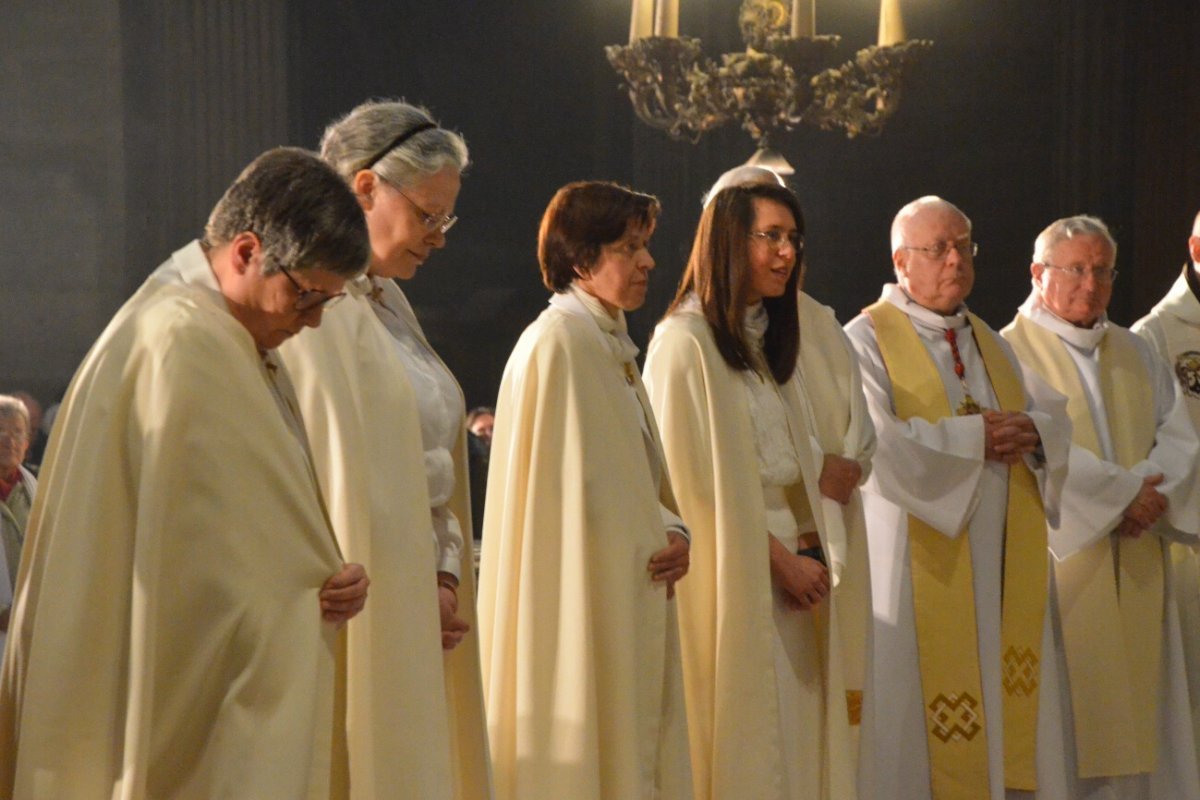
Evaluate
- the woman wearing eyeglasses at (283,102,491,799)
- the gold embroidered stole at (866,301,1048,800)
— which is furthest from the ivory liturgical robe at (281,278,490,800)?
the gold embroidered stole at (866,301,1048,800)

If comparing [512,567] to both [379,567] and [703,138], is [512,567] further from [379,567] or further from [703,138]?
[703,138]

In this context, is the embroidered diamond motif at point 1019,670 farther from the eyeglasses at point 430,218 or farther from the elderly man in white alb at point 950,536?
the eyeglasses at point 430,218

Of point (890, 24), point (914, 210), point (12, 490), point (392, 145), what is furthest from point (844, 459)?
point (890, 24)

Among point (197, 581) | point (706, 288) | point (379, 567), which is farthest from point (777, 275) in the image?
point (197, 581)

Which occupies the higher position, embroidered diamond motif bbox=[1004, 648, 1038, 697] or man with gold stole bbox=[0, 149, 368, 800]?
man with gold stole bbox=[0, 149, 368, 800]

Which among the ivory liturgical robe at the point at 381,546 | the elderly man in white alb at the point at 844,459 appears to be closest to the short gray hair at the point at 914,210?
the elderly man in white alb at the point at 844,459

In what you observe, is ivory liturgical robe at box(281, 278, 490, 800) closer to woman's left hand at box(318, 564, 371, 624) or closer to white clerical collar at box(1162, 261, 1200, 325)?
woman's left hand at box(318, 564, 371, 624)

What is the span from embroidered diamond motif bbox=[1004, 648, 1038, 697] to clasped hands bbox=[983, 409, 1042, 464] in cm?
66

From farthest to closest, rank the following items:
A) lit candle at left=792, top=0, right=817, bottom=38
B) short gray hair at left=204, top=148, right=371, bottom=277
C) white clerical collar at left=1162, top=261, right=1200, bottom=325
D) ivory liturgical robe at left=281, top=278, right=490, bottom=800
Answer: lit candle at left=792, top=0, right=817, bottom=38, white clerical collar at left=1162, top=261, right=1200, bottom=325, ivory liturgical robe at left=281, top=278, right=490, bottom=800, short gray hair at left=204, top=148, right=371, bottom=277

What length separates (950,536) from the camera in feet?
18.7

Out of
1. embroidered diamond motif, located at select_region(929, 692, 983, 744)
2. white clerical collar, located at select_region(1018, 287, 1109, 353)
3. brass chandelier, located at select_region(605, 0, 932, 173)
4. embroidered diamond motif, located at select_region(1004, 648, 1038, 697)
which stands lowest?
embroidered diamond motif, located at select_region(929, 692, 983, 744)

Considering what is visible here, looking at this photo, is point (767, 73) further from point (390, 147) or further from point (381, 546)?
point (381, 546)

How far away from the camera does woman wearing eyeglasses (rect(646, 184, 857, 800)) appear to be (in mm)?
4633

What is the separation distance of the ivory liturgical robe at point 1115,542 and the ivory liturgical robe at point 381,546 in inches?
123
